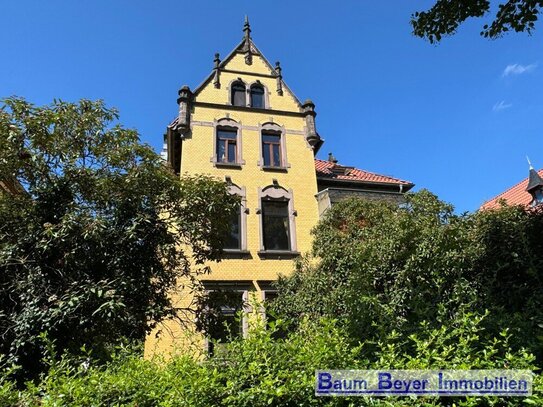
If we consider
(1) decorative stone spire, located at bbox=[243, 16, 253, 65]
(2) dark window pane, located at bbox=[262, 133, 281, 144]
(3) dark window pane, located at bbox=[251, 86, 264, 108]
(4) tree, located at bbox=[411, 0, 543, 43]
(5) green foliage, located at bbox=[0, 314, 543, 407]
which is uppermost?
(1) decorative stone spire, located at bbox=[243, 16, 253, 65]

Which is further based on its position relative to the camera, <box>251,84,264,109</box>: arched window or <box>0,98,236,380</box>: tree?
<box>251,84,264,109</box>: arched window

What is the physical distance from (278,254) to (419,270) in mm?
6833

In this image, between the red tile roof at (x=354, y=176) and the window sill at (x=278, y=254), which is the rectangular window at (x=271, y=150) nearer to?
the red tile roof at (x=354, y=176)

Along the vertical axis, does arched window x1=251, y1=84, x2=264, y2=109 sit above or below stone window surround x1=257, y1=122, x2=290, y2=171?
above

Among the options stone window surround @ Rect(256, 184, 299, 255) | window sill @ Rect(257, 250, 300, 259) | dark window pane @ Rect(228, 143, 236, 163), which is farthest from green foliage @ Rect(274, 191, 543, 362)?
dark window pane @ Rect(228, 143, 236, 163)

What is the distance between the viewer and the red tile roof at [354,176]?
1798 cm

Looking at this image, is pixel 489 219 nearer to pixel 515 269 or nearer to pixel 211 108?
pixel 515 269

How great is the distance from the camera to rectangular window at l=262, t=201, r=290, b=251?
1561cm

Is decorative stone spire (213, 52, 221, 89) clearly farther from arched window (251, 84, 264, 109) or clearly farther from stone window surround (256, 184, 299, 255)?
stone window surround (256, 184, 299, 255)

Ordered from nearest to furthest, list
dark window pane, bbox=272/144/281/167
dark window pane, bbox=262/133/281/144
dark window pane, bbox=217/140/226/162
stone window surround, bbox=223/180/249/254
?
stone window surround, bbox=223/180/249/254
dark window pane, bbox=217/140/226/162
dark window pane, bbox=272/144/281/167
dark window pane, bbox=262/133/281/144

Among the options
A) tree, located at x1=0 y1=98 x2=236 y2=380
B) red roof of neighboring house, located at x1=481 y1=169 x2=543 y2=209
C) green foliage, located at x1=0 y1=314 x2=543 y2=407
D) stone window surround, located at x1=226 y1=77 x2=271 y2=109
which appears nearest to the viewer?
green foliage, located at x1=0 y1=314 x2=543 y2=407

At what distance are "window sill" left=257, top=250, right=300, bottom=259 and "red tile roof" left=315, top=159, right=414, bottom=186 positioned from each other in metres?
4.22

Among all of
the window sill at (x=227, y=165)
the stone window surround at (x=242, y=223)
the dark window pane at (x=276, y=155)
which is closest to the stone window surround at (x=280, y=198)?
the stone window surround at (x=242, y=223)

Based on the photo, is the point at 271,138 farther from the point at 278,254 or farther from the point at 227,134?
the point at 278,254
